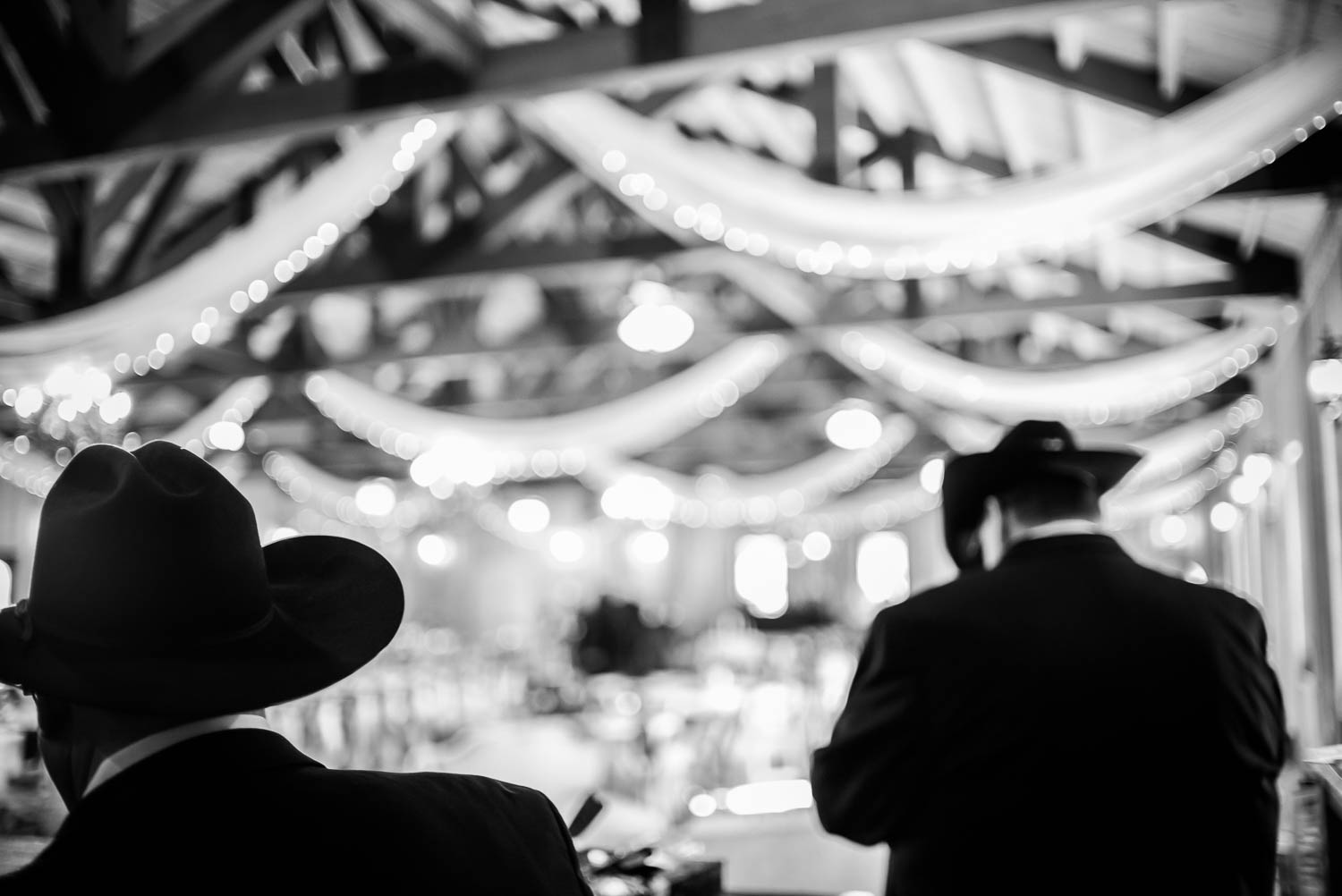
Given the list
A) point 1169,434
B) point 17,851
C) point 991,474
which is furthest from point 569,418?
point 991,474

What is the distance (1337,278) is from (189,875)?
5963mm

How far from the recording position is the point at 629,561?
2134cm

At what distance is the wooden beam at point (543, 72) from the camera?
3.62m

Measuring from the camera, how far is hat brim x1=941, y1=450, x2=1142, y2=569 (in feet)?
6.71

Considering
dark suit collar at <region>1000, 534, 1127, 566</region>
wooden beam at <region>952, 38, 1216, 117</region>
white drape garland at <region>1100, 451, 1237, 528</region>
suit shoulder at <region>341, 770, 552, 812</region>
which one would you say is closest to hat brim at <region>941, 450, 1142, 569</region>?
dark suit collar at <region>1000, 534, 1127, 566</region>

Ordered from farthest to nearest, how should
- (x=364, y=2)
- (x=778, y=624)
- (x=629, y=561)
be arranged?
1. (x=629, y=561)
2. (x=778, y=624)
3. (x=364, y=2)

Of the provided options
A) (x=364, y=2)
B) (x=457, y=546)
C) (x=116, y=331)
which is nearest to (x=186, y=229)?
(x=364, y=2)

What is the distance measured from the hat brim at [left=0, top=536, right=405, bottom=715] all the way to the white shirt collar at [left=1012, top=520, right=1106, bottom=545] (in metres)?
1.12

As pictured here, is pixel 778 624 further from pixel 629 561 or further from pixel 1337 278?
pixel 1337 278

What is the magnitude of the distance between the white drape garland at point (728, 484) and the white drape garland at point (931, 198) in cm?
488

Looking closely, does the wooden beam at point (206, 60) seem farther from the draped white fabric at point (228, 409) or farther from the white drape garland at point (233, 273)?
the draped white fabric at point (228, 409)

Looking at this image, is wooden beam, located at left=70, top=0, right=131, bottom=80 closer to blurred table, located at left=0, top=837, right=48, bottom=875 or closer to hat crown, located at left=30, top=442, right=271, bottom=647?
blurred table, located at left=0, top=837, right=48, bottom=875

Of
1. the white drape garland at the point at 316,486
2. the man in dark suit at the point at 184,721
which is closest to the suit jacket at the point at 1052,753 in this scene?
the man in dark suit at the point at 184,721

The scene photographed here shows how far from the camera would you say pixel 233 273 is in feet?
15.9
